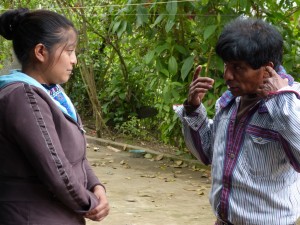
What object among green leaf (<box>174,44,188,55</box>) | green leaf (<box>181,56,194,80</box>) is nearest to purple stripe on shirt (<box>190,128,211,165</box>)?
green leaf (<box>181,56,194,80</box>)

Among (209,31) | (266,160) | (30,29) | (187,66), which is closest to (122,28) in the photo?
(187,66)

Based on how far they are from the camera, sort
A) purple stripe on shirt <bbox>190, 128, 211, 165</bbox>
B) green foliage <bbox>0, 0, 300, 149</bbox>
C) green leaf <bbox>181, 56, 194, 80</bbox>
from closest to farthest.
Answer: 1. purple stripe on shirt <bbox>190, 128, 211, 165</bbox>
2. green foliage <bbox>0, 0, 300, 149</bbox>
3. green leaf <bbox>181, 56, 194, 80</bbox>

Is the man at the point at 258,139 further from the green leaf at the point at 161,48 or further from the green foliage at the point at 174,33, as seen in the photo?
the green leaf at the point at 161,48

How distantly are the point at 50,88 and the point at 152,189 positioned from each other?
393 centimetres

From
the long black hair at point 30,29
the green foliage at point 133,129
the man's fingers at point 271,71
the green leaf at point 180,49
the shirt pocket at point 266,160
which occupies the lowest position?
the green foliage at point 133,129

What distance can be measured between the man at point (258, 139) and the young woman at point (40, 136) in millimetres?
470

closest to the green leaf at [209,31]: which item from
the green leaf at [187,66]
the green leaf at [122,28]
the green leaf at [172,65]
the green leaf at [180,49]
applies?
the green leaf at [187,66]

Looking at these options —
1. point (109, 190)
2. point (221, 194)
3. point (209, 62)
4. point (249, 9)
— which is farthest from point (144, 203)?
point (221, 194)

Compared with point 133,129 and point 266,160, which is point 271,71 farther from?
point 133,129

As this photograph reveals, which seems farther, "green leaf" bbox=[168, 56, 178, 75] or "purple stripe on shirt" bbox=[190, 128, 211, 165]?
"green leaf" bbox=[168, 56, 178, 75]

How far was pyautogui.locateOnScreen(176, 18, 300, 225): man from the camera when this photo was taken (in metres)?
1.95

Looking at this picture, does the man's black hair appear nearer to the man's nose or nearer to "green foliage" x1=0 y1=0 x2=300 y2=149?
the man's nose

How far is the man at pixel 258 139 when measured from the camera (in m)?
1.95

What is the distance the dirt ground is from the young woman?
9.07 feet
